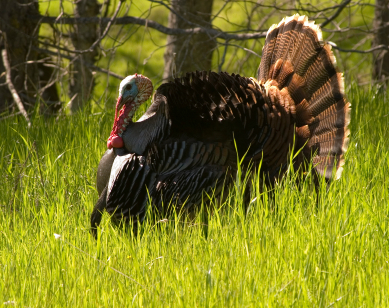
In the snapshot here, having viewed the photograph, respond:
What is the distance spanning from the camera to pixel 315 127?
350 centimetres

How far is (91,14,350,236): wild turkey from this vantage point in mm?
3154

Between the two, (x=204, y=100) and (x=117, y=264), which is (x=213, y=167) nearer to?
(x=204, y=100)

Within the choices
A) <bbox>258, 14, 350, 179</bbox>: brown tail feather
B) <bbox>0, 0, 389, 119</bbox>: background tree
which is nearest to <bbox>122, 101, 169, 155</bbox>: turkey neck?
<bbox>258, 14, 350, 179</bbox>: brown tail feather

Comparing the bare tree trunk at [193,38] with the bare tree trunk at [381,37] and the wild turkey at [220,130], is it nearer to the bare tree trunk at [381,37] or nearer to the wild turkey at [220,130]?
the bare tree trunk at [381,37]

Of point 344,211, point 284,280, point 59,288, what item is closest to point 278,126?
point 344,211

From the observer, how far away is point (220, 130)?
10.7 ft

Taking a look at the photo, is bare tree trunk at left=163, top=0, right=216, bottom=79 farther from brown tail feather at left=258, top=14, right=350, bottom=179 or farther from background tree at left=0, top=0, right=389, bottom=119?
brown tail feather at left=258, top=14, right=350, bottom=179

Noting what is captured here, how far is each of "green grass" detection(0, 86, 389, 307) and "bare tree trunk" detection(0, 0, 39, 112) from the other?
275 cm

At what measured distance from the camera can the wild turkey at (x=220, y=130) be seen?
3154 millimetres

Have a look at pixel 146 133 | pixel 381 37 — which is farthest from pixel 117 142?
pixel 381 37

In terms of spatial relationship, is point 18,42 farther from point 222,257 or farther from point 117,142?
point 222,257

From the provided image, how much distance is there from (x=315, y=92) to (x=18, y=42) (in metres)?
3.66

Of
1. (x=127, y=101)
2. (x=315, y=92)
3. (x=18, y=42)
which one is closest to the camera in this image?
(x=127, y=101)

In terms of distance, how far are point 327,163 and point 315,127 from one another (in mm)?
258
